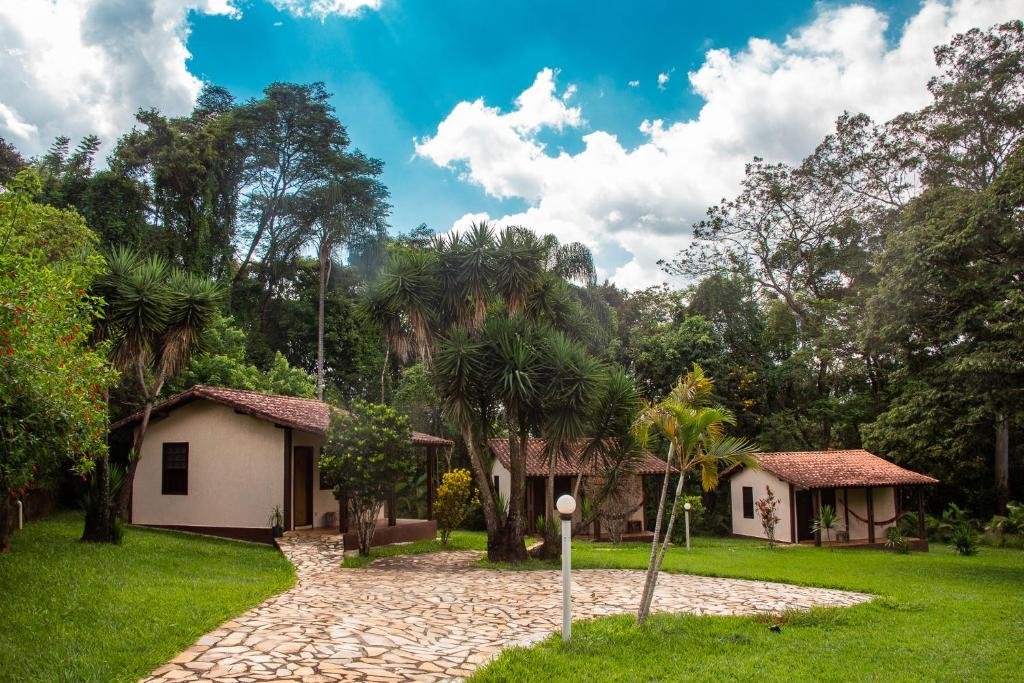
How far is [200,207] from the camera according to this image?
34.1 metres

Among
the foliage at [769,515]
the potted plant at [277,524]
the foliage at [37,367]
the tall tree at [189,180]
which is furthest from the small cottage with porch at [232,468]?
the tall tree at [189,180]

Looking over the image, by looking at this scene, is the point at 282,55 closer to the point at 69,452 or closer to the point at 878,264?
the point at 69,452

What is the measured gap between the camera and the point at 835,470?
25.5 meters

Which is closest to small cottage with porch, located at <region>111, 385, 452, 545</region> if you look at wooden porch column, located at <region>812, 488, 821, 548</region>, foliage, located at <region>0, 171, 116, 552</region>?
foliage, located at <region>0, 171, 116, 552</region>

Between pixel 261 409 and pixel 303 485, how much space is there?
256cm

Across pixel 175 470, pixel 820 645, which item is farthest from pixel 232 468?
pixel 820 645

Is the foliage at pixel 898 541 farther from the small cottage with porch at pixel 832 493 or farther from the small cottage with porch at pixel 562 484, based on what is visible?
the small cottage with porch at pixel 562 484

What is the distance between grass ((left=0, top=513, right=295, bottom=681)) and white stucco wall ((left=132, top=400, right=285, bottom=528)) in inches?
98.8

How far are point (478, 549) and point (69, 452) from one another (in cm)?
1154

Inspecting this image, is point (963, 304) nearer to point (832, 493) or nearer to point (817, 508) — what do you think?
point (817, 508)

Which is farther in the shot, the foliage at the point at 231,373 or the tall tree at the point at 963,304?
the foliage at the point at 231,373

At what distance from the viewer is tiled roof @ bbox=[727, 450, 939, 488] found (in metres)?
24.3

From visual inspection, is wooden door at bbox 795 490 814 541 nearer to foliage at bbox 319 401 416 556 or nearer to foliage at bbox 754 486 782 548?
foliage at bbox 754 486 782 548

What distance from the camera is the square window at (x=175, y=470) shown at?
60.7 ft
